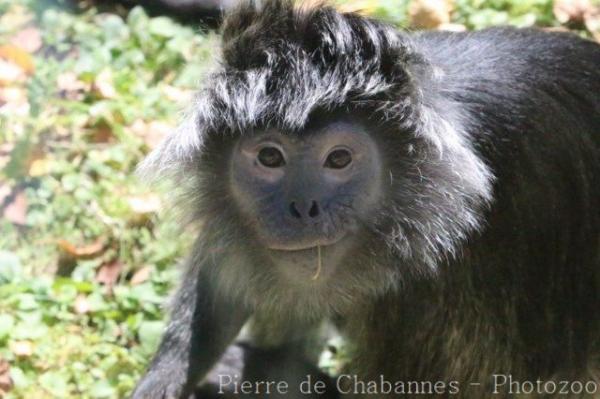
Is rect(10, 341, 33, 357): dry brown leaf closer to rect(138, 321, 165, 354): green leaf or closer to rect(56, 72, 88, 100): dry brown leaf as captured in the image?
rect(138, 321, 165, 354): green leaf

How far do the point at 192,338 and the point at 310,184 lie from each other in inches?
42.1

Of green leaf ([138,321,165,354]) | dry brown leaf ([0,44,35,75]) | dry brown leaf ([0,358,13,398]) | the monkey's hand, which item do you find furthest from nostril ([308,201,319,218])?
dry brown leaf ([0,44,35,75])

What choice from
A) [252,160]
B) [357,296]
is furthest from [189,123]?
[357,296]

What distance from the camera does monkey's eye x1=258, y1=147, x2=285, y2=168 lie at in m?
3.59

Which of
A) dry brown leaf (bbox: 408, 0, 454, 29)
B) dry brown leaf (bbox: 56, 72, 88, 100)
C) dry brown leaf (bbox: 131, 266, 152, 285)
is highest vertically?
dry brown leaf (bbox: 408, 0, 454, 29)

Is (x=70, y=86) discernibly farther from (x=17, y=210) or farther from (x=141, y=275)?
(x=141, y=275)

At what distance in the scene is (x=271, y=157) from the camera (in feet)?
11.8

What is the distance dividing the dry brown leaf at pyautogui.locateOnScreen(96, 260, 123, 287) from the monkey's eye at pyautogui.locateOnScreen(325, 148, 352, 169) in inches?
69.2

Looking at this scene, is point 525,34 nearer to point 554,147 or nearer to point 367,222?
point 554,147

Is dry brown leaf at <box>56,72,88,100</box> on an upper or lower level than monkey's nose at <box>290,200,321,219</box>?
upper

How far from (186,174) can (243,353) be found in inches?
43.8

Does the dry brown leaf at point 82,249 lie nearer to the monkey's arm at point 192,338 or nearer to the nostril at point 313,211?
the monkey's arm at point 192,338

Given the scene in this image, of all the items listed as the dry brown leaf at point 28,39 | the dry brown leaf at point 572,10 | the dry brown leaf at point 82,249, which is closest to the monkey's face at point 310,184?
the dry brown leaf at point 82,249

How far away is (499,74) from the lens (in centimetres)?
400
